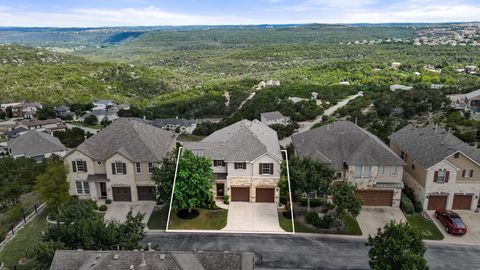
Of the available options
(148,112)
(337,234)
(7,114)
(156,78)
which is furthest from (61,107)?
(337,234)

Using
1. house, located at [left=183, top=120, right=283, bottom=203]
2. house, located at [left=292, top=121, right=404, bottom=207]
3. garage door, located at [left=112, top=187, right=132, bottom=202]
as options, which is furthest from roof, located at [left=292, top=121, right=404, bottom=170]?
garage door, located at [left=112, top=187, right=132, bottom=202]

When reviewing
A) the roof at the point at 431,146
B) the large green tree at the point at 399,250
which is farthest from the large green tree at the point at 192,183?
the roof at the point at 431,146

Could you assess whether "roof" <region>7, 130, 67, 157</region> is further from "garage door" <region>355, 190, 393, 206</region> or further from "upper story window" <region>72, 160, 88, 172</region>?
"garage door" <region>355, 190, 393, 206</region>

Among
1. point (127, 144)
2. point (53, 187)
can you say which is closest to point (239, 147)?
point (127, 144)

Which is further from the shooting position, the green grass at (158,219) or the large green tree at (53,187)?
the large green tree at (53,187)

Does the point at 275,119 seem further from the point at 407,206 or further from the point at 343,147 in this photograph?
the point at 407,206

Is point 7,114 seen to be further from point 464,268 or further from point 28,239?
point 464,268

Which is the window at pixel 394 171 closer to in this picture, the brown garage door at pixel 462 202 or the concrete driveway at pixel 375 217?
the concrete driveway at pixel 375 217
